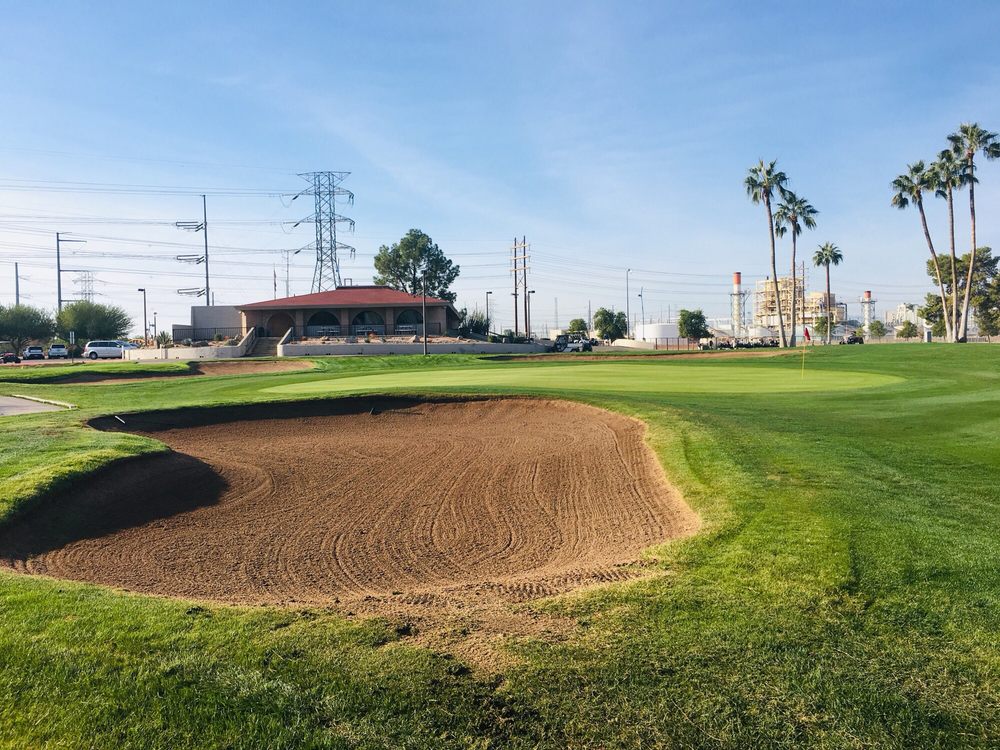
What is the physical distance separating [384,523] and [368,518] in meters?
0.37

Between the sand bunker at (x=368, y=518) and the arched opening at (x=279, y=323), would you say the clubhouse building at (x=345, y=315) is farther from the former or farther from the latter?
the sand bunker at (x=368, y=518)

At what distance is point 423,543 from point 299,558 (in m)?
1.55

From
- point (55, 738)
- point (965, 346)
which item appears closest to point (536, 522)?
point (55, 738)

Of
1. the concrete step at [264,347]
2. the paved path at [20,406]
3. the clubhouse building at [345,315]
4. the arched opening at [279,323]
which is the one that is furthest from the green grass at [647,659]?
the arched opening at [279,323]

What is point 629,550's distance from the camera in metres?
8.30

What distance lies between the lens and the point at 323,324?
79.9 metres

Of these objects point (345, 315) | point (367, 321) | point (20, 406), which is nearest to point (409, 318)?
point (367, 321)

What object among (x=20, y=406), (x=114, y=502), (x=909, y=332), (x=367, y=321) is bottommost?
(x=114, y=502)

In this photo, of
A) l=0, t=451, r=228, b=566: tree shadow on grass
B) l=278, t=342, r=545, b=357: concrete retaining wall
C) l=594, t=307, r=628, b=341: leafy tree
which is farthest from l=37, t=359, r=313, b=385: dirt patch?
l=594, t=307, r=628, b=341: leafy tree

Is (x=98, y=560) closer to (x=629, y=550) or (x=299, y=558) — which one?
A: (x=299, y=558)

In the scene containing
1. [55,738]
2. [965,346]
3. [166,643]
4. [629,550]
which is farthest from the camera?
[965,346]

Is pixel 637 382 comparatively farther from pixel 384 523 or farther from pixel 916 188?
pixel 916 188

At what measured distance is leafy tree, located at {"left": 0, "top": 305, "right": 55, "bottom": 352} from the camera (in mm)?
90438

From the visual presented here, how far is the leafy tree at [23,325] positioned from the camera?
297 feet
